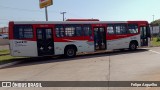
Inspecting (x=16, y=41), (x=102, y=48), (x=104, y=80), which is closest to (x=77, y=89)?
(x=104, y=80)

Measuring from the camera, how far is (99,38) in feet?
80.3

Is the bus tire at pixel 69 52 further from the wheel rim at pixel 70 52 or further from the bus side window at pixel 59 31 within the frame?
the bus side window at pixel 59 31

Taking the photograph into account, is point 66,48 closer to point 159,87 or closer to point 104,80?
point 104,80

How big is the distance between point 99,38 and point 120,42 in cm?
224

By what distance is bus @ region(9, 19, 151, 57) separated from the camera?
20734 mm

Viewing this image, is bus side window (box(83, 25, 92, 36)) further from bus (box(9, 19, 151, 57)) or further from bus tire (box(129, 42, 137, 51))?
bus tire (box(129, 42, 137, 51))

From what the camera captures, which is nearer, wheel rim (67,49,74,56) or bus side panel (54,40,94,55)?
bus side panel (54,40,94,55)

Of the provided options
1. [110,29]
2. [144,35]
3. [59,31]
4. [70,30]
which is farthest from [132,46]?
Answer: [59,31]

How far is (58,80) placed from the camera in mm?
11719

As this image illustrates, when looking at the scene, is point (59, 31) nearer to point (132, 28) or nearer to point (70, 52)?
point (70, 52)

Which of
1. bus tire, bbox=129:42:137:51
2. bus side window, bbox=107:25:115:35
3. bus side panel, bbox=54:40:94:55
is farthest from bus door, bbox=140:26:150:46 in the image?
bus side panel, bbox=54:40:94:55

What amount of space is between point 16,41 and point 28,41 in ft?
2.80

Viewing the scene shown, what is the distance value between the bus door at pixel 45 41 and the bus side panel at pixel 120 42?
18.1 ft

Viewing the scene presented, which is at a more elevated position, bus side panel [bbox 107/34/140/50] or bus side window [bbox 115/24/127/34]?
bus side window [bbox 115/24/127/34]
